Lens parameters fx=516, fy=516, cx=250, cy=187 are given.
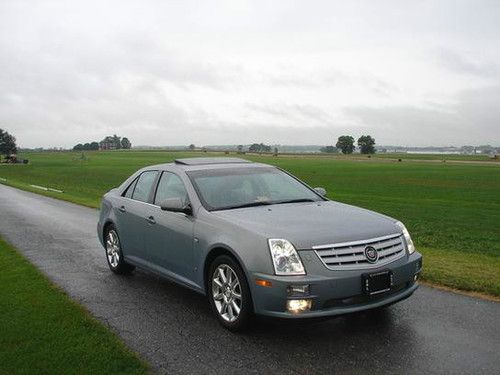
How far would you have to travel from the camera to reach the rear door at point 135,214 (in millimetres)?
6773

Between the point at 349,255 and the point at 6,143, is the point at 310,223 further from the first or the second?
the point at 6,143

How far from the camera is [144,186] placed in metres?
7.12

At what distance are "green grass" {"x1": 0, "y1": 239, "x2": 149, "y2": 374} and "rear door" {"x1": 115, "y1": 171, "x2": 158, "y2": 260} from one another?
3.57 feet

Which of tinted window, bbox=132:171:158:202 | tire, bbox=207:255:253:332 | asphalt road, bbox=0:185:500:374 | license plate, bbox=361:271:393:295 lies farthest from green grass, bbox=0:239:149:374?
license plate, bbox=361:271:393:295

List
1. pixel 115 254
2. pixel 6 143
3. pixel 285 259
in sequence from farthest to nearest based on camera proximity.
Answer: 1. pixel 6 143
2. pixel 115 254
3. pixel 285 259

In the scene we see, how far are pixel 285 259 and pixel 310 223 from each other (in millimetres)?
569

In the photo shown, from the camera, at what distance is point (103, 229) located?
26.4 feet

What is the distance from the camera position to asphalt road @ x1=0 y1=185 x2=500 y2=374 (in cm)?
429

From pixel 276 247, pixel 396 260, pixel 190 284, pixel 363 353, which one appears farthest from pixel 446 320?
pixel 190 284

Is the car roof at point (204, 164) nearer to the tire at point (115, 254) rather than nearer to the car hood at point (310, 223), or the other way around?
the car hood at point (310, 223)

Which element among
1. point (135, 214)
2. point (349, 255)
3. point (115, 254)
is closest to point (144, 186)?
point (135, 214)

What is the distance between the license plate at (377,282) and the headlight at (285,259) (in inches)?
22.5

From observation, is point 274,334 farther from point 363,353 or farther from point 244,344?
point 363,353

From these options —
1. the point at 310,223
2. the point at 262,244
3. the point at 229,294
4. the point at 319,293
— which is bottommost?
the point at 229,294
